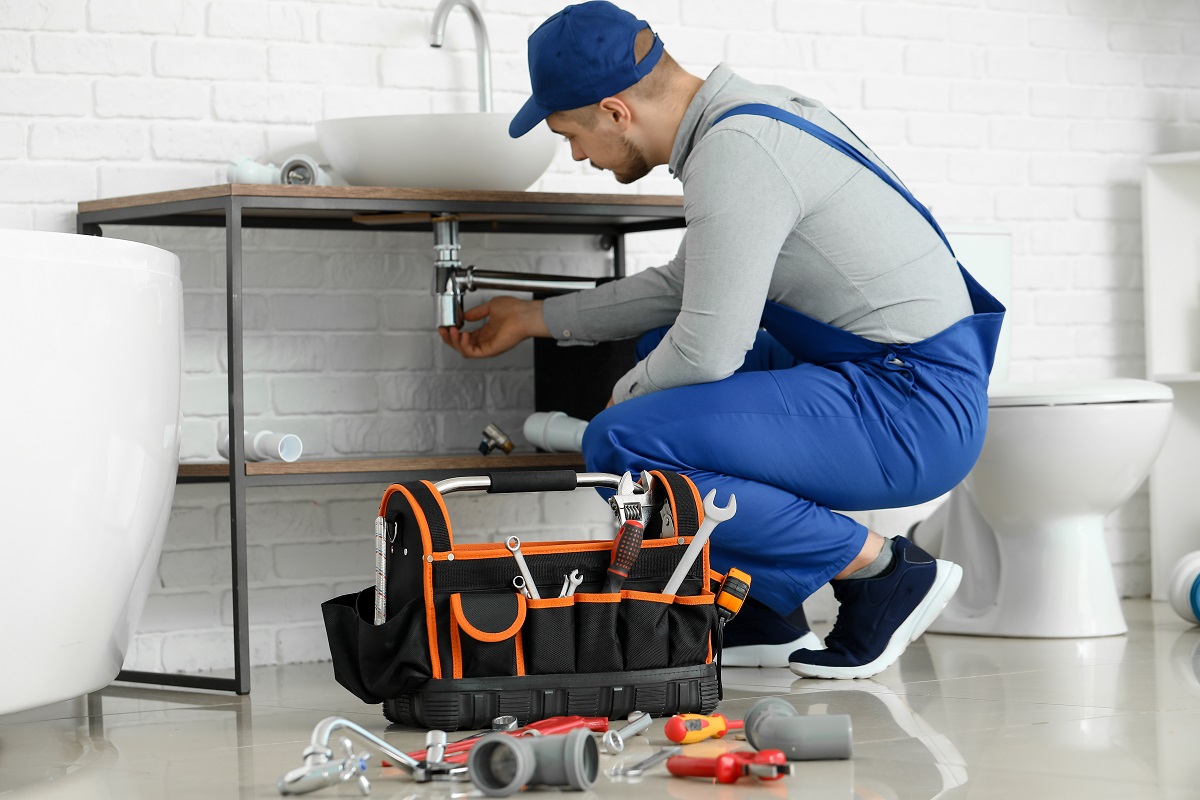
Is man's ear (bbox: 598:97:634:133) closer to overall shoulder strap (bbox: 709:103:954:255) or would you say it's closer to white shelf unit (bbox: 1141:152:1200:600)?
overall shoulder strap (bbox: 709:103:954:255)

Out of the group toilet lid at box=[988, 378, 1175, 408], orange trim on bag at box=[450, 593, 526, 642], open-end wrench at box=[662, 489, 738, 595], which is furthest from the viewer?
toilet lid at box=[988, 378, 1175, 408]

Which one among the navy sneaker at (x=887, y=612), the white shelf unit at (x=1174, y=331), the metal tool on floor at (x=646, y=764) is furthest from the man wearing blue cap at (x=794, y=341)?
the white shelf unit at (x=1174, y=331)

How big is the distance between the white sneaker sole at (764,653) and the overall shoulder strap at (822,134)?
731 millimetres

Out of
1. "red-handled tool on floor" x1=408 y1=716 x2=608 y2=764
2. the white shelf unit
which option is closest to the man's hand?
"red-handled tool on floor" x1=408 y1=716 x2=608 y2=764

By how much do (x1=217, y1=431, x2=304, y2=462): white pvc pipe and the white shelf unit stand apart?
2113 mm

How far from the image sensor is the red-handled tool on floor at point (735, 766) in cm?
154

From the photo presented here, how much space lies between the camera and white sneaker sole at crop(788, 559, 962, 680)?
7.55 ft

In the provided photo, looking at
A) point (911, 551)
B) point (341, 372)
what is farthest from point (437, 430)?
point (911, 551)

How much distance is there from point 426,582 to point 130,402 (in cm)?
46

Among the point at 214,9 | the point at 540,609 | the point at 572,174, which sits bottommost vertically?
the point at 540,609

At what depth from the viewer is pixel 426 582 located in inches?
72.2

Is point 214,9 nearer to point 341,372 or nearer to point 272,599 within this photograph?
point 341,372

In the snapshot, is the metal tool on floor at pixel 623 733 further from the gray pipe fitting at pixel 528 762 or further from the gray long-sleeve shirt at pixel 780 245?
the gray long-sleeve shirt at pixel 780 245

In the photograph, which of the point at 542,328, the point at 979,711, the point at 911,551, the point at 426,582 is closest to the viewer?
the point at 426,582
